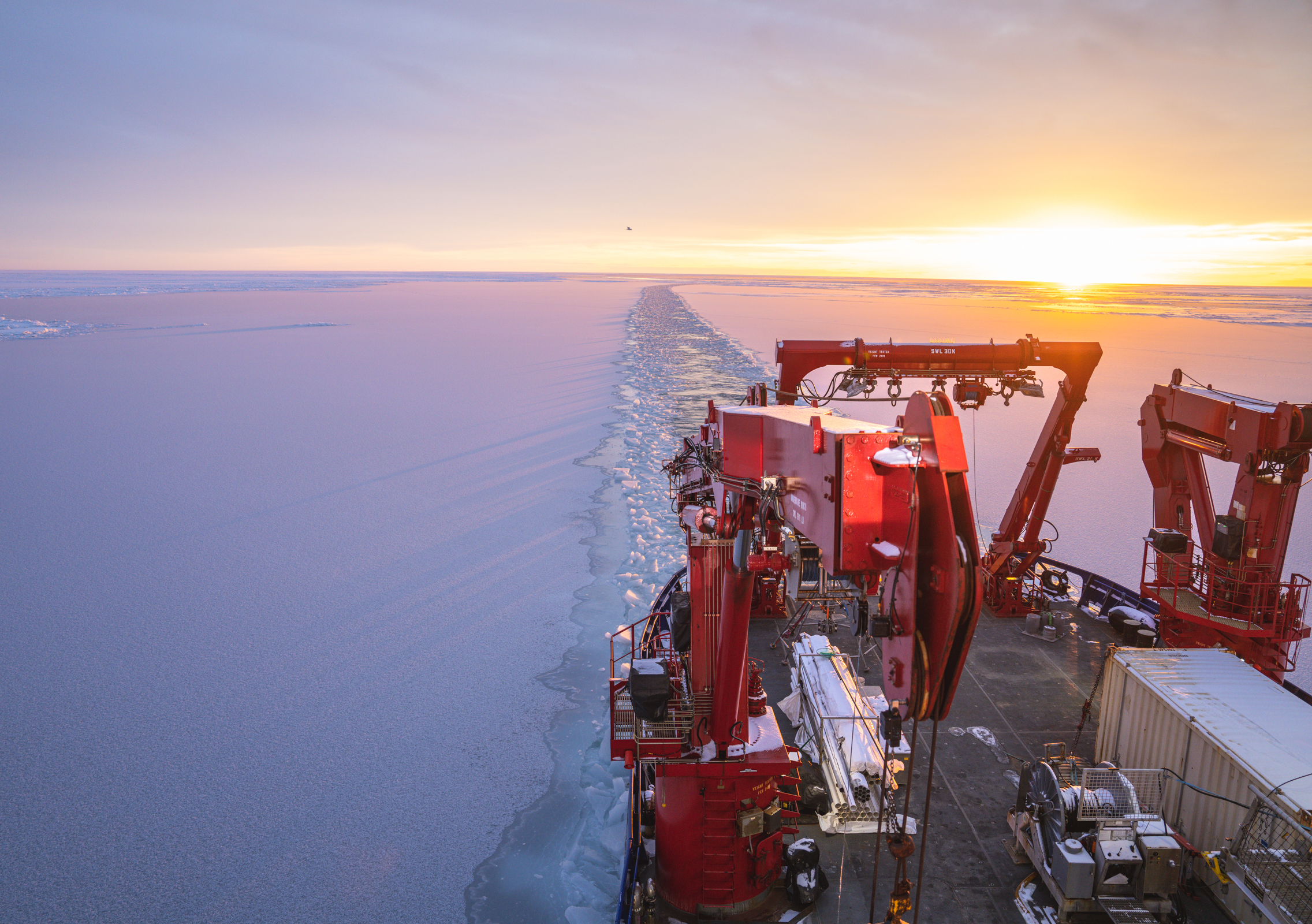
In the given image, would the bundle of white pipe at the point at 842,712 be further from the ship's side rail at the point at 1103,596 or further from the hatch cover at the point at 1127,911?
the ship's side rail at the point at 1103,596

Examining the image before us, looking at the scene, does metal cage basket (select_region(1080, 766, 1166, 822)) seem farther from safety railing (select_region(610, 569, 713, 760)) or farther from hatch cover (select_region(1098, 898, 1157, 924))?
safety railing (select_region(610, 569, 713, 760))

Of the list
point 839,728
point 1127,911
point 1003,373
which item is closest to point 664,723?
point 839,728

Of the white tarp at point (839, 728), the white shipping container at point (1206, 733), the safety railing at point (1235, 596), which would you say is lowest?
the white tarp at point (839, 728)

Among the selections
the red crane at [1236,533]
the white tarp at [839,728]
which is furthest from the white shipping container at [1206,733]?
the white tarp at [839,728]

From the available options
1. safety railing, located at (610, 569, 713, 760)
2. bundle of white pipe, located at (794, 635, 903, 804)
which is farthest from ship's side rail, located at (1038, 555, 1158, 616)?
safety railing, located at (610, 569, 713, 760)

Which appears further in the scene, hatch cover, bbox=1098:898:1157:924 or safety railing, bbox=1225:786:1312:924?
hatch cover, bbox=1098:898:1157:924

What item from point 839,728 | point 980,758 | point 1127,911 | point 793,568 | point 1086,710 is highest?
point 793,568

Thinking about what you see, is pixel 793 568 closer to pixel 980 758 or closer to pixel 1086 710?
pixel 980 758
